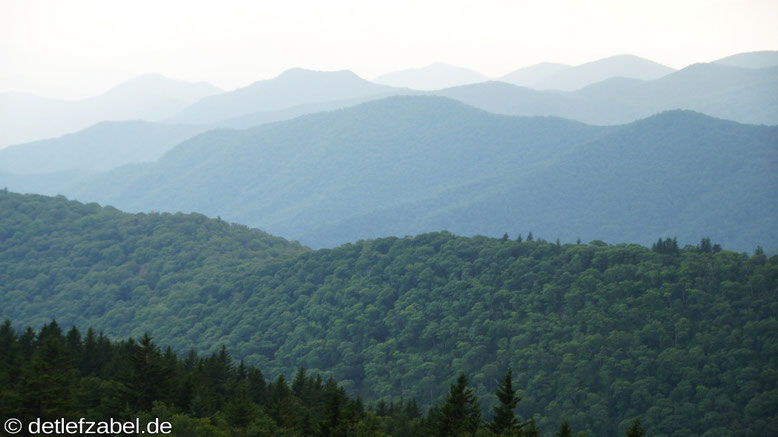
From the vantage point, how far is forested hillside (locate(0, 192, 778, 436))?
3851 inches

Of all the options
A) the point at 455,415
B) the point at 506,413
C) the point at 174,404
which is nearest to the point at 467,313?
the point at 174,404

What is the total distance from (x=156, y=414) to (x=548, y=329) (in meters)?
73.9

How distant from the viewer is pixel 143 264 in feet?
540

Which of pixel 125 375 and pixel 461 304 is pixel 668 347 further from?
pixel 125 375

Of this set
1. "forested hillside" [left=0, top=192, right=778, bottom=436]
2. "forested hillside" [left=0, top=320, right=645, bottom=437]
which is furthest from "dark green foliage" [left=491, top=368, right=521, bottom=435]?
"forested hillside" [left=0, top=192, right=778, bottom=436]

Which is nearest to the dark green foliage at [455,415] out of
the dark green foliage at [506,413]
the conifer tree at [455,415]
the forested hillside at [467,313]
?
the conifer tree at [455,415]

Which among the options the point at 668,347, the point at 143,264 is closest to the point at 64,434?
the point at 668,347

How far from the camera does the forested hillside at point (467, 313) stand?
321 ft

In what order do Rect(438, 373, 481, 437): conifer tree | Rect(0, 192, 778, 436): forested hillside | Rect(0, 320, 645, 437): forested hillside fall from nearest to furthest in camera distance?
Rect(0, 320, 645, 437): forested hillside < Rect(438, 373, 481, 437): conifer tree < Rect(0, 192, 778, 436): forested hillside

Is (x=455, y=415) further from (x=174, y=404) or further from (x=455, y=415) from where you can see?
(x=174, y=404)

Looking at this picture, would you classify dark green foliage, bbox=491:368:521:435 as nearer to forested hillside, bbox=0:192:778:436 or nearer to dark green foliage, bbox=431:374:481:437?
dark green foliage, bbox=431:374:481:437

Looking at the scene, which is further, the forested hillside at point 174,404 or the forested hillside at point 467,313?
the forested hillside at point 467,313

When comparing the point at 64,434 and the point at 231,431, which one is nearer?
the point at 64,434

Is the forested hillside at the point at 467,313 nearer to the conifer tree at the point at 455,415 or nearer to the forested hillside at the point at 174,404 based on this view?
Result: the forested hillside at the point at 174,404
